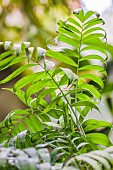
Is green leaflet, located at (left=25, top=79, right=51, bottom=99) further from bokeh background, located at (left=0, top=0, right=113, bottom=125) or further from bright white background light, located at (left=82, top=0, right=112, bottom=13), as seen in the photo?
bright white background light, located at (left=82, top=0, right=112, bottom=13)

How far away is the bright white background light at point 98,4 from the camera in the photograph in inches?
73.7

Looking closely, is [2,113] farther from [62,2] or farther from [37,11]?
[62,2]

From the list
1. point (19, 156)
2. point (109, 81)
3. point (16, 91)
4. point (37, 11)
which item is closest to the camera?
point (19, 156)

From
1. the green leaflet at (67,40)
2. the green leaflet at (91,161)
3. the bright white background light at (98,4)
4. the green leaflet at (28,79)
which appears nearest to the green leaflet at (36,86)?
the green leaflet at (28,79)

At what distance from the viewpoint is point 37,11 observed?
1770 millimetres

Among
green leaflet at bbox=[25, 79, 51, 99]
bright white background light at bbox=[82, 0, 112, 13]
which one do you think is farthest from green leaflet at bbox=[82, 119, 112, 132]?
bright white background light at bbox=[82, 0, 112, 13]

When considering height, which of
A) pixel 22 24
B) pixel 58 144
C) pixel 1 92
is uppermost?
pixel 22 24

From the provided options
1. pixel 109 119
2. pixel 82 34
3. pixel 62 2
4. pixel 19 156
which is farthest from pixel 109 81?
pixel 19 156

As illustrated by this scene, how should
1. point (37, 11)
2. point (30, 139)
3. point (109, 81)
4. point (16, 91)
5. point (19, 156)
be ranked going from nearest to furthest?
point (19, 156)
point (30, 139)
point (16, 91)
point (109, 81)
point (37, 11)

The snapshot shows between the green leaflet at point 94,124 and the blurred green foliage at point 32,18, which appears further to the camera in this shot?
the blurred green foliage at point 32,18

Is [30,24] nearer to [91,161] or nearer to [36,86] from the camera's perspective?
[36,86]

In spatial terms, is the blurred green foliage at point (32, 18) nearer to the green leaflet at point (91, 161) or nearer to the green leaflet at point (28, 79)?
the green leaflet at point (28, 79)

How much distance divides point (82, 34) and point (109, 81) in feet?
2.19

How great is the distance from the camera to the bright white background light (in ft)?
6.14
